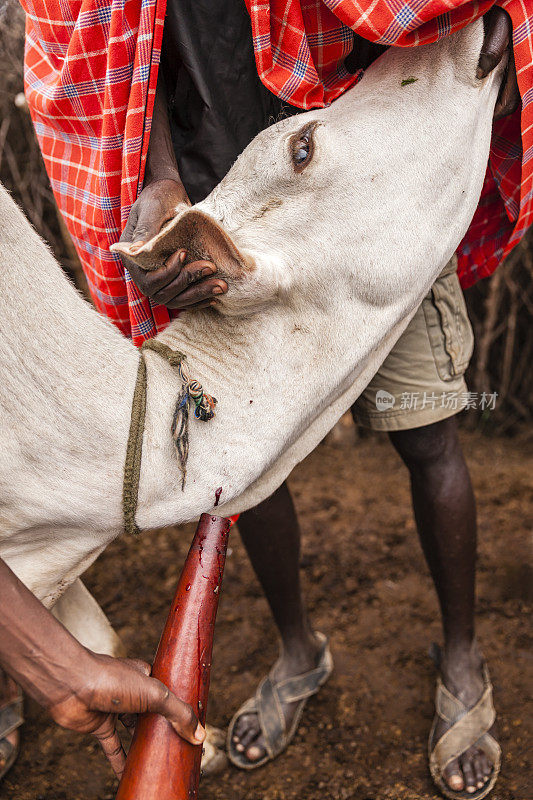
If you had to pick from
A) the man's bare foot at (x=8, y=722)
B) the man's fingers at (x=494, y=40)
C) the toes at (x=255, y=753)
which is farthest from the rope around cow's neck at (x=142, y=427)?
the man's bare foot at (x=8, y=722)

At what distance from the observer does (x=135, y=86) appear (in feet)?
4.14

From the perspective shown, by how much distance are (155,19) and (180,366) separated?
59 cm

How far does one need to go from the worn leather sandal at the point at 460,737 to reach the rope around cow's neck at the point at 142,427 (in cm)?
107

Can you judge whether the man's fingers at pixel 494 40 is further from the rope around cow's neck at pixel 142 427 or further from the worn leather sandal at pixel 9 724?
the worn leather sandal at pixel 9 724

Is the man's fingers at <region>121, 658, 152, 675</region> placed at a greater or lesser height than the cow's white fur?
lesser

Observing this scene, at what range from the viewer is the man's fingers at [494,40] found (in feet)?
3.92

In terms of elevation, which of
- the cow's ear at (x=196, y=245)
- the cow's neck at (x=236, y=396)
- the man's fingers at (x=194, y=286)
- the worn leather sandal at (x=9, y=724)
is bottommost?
the worn leather sandal at (x=9, y=724)

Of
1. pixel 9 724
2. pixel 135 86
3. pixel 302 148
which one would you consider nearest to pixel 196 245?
pixel 302 148

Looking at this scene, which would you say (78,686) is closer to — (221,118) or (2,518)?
(2,518)

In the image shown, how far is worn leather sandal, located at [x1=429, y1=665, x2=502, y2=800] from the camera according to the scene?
1.70m

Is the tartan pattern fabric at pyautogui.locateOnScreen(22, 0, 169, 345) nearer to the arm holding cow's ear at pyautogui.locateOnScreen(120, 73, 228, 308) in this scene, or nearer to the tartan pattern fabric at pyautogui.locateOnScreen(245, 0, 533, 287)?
the arm holding cow's ear at pyautogui.locateOnScreen(120, 73, 228, 308)

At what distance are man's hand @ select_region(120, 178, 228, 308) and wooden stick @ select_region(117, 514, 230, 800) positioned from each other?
32cm

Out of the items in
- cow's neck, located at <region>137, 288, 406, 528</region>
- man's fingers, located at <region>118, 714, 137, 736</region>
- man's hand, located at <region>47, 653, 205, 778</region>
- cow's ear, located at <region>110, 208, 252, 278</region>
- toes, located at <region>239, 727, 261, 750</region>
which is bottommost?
toes, located at <region>239, 727, 261, 750</region>

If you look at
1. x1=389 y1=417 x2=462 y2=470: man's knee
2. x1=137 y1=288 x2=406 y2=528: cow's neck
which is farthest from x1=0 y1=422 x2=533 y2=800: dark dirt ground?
x1=137 y1=288 x2=406 y2=528: cow's neck
